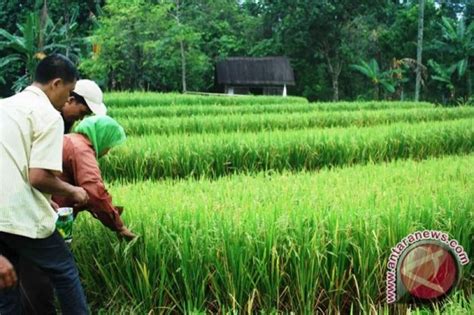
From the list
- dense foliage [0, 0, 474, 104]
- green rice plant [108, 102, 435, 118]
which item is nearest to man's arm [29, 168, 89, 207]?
green rice plant [108, 102, 435, 118]

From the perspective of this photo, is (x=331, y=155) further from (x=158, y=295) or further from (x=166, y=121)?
(x=158, y=295)

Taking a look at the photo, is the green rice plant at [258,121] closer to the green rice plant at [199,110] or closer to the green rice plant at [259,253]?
the green rice plant at [199,110]

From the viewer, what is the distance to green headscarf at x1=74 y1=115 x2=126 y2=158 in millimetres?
3099

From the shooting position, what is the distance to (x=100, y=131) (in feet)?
10.2

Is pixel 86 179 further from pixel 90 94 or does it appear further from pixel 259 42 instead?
pixel 259 42

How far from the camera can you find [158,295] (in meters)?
3.22

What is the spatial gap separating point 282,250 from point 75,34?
2708cm

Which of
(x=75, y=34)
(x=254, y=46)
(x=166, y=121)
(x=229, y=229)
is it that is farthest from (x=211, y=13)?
(x=229, y=229)

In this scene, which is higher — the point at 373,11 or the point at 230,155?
the point at 373,11

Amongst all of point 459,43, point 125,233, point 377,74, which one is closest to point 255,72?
point 377,74

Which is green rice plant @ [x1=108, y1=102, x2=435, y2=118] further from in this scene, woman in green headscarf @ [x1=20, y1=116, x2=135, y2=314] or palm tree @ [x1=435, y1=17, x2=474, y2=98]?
palm tree @ [x1=435, y1=17, x2=474, y2=98]

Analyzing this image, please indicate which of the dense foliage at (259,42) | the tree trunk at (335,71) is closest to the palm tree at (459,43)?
the dense foliage at (259,42)

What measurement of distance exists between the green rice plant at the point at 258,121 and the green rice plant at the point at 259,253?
5.27m

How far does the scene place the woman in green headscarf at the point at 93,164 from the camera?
2.89 m
